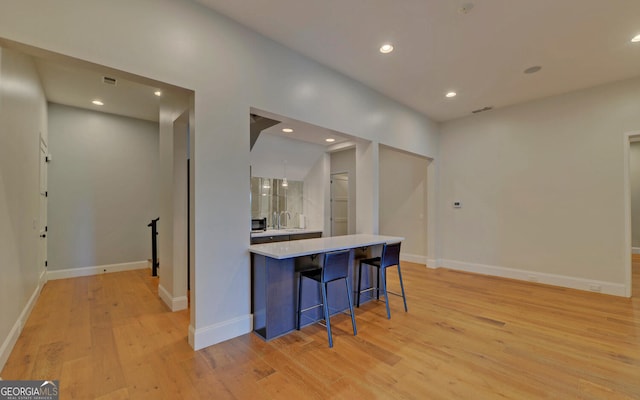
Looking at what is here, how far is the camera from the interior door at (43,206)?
4.25 m

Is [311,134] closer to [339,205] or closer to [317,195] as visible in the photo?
[317,195]

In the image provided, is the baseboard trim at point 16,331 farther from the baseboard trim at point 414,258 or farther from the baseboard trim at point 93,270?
the baseboard trim at point 414,258

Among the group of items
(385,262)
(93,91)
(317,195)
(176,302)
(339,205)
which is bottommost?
(176,302)

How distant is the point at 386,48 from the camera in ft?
10.9

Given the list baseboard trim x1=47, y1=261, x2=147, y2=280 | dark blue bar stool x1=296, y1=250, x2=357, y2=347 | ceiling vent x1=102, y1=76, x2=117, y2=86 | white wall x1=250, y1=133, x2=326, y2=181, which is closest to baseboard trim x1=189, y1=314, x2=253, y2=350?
dark blue bar stool x1=296, y1=250, x2=357, y2=347

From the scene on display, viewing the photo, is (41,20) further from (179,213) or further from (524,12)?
(524,12)

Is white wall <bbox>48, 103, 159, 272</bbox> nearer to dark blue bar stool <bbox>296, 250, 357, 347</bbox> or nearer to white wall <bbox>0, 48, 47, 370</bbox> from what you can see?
white wall <bbox>0, 48, 47, 370</bbox>

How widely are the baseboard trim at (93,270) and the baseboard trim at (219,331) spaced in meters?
3.94

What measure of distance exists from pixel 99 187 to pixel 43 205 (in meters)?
1.02

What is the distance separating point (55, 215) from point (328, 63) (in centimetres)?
544

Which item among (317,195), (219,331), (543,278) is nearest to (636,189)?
(543,278)

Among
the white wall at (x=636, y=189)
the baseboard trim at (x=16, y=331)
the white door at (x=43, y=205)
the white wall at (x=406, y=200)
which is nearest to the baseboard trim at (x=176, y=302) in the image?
the baseboard trim at (x=16, y=331)

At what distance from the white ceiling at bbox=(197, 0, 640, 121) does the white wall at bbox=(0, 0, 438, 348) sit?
284 mm

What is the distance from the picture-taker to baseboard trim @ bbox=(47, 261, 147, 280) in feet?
16.3
